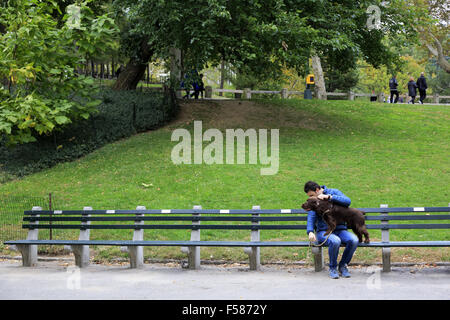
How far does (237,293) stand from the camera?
6758 millimetres

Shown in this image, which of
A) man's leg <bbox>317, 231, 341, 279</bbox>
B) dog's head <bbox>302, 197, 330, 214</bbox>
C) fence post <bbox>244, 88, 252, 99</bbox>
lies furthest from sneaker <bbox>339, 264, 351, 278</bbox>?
fence post <bbox>244, 88, 252, 99</bbox>

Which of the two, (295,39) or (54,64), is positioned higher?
(295,39)

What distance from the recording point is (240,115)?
74.1ft

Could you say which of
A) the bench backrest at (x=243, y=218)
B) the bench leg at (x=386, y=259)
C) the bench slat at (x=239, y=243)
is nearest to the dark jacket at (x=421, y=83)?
the bench backrest at (x=243, y=218)

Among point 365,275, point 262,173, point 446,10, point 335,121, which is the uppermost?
point 446,10

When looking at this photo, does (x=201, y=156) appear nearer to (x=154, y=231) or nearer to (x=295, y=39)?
(x=295, y=39)

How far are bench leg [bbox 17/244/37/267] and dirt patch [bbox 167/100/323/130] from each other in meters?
12.3

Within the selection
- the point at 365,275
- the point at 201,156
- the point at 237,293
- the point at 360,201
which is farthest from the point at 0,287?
the point at 201,156

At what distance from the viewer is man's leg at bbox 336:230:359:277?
7582mm

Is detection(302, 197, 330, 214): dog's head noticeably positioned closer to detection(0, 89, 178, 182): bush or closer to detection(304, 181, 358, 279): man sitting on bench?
detection(304, 181, 358, 279): man sitting on bench

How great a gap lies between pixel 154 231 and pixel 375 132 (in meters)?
12.5

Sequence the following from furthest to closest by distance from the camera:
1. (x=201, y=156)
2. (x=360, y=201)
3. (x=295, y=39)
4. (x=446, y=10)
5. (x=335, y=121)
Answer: (x=446, y=10), (x=335, y=121), (x=295, y=39), (x=201, y=156), (x=360, y=201)

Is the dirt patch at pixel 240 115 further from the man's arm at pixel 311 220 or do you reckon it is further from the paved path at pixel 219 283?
the man's arm at pixel 311 220

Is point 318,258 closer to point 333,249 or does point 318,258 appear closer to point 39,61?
point 333,249
